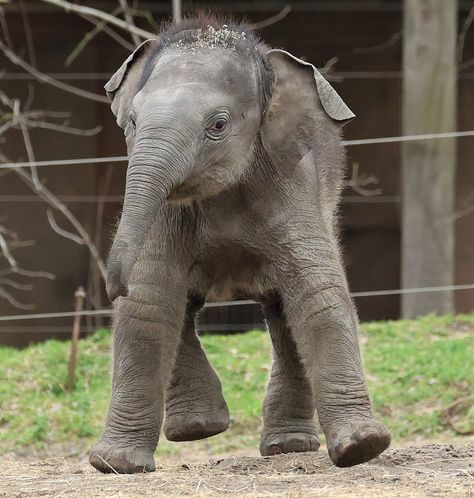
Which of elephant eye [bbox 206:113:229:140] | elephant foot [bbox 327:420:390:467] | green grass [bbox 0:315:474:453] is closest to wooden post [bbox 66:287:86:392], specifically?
green grass [bbox 0:315:474:453]

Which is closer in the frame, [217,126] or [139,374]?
[217,126]

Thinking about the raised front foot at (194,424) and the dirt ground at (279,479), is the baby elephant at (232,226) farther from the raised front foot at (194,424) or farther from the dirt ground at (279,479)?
the raised front foot at (194,424)

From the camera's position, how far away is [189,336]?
6.18 metres

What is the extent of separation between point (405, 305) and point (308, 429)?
4981mm

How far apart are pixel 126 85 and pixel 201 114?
702mm

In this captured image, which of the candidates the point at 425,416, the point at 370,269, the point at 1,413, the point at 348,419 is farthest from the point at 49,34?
the point at 348,419

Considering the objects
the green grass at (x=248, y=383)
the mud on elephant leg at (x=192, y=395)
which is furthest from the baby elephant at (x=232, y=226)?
the green grass at (x=248, y=383)

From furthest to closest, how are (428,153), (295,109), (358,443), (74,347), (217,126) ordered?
(428,153) → (74,347) → (295,109) → (217,126) → (358,443)

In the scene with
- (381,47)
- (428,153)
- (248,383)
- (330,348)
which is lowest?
(248,383)

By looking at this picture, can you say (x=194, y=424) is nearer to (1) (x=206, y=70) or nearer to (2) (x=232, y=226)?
(2) (x=232, y=226)

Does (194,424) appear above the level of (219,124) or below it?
below

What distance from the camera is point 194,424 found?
606cm

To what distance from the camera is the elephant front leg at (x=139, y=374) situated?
18.0 ft

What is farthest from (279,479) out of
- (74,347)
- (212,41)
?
(74,347)
